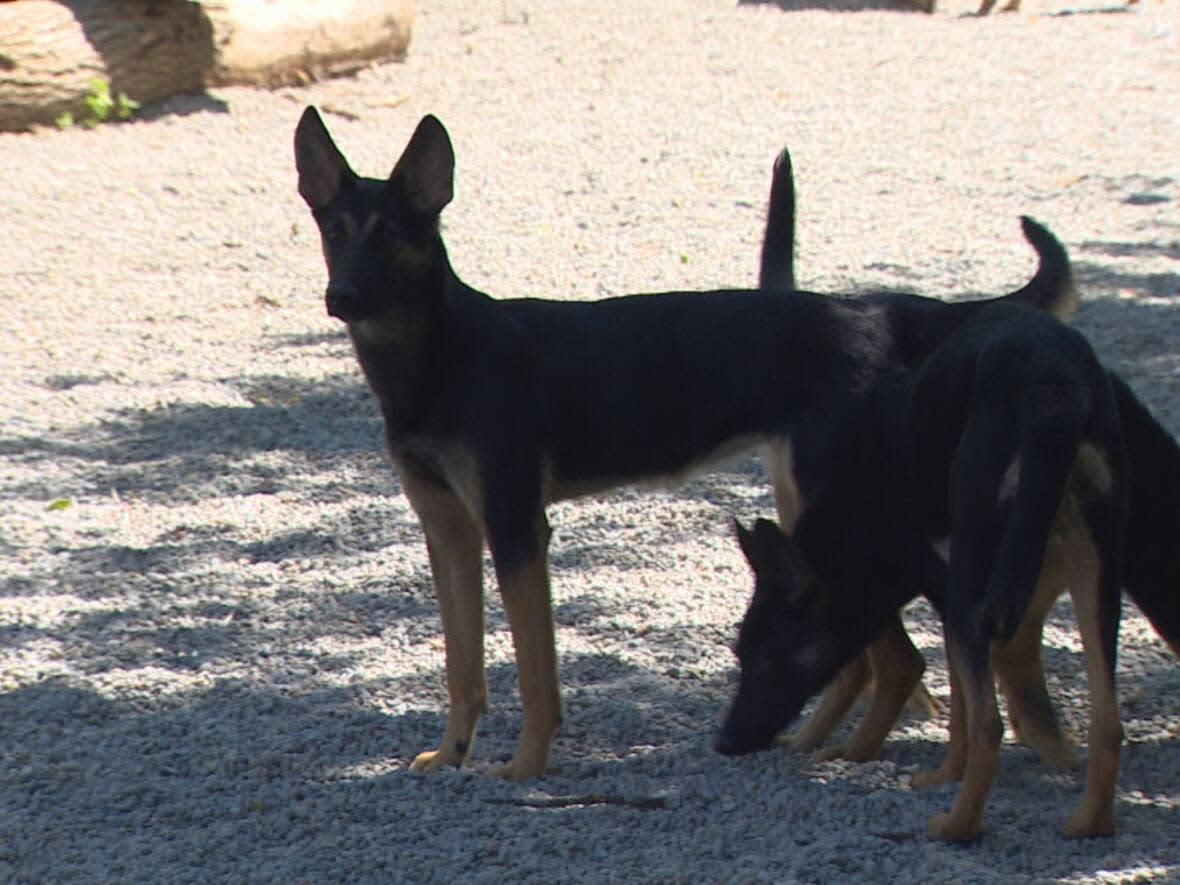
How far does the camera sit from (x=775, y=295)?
5836 mm

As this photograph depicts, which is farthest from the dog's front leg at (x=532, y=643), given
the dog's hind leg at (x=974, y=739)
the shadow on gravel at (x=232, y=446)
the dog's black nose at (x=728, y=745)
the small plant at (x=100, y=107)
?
the small plant at (x=100, y=107)

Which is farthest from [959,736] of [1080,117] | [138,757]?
[1080,117]

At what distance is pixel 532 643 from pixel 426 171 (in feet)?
4.58

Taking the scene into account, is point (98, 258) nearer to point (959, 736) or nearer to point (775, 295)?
point (775, 295)

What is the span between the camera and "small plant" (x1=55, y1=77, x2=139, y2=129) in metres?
13.9

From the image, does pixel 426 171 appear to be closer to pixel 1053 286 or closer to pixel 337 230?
pixel 337 230

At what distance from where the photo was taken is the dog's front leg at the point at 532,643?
217 inches

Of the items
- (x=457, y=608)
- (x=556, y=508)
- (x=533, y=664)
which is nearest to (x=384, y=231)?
(x=457, y=608)

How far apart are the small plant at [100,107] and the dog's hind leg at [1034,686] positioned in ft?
32.9

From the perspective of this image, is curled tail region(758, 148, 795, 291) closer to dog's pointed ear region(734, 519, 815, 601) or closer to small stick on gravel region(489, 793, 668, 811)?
dog's pointed ear region(734, 519, 815, 601)

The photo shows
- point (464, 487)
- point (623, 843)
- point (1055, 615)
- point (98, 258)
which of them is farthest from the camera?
point (98, 258)

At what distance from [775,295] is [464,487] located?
113 cm

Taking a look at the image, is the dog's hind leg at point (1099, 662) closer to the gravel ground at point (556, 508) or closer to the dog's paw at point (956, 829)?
the gravel ground at point (556, 508)

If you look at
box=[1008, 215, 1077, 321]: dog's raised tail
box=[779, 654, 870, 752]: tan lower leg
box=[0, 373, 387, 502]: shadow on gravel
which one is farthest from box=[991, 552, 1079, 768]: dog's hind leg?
box=[0, 373, 387, 502]: shadow on gravel
